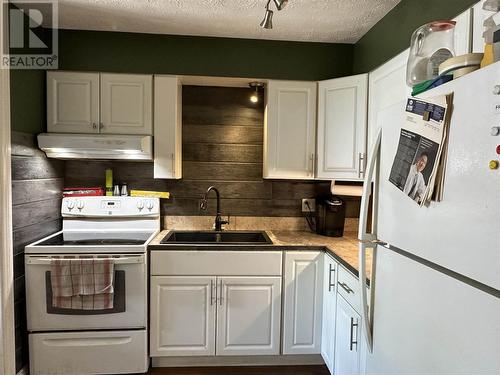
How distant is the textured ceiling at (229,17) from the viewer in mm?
2051

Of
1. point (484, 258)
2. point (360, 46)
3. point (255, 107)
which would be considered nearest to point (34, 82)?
point (255, 107)

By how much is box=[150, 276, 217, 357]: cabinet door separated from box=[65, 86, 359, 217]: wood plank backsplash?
2.36ft

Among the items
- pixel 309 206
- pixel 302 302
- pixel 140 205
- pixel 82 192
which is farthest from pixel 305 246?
pixel 82 192

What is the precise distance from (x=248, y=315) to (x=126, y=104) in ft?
5.74

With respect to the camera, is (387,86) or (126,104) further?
(126,104)

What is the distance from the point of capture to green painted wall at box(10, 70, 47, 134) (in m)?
2.02

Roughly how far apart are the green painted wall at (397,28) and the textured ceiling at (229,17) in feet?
0.22

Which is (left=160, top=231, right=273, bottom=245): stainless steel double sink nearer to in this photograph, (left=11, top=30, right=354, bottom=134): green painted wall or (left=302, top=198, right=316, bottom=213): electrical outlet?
(left=302, top=198, right=316, bottom=213): electrical outlet

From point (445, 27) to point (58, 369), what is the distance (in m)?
2.80

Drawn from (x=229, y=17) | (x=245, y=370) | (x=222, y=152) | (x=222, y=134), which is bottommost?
(x=245, y=370)

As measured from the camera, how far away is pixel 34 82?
224 centimetres

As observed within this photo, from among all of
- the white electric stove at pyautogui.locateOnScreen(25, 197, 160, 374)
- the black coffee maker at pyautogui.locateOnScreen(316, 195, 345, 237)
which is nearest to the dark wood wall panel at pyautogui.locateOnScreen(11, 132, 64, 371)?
the white electric stove at pyautogui.locateOnScreen(25, 197, 160, 374)

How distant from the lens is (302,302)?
7.56ft

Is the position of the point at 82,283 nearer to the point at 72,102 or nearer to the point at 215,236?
the point at 215,236
